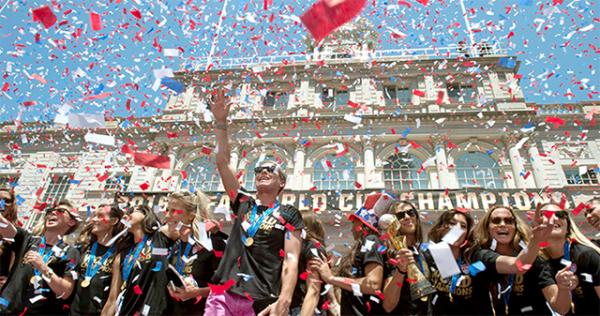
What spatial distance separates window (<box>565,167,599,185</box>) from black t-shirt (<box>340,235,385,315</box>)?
726 inches

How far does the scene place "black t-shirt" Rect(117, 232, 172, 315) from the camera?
364 centimetres

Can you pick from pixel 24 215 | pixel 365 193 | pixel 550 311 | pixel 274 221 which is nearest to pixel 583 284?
pixel 550 311

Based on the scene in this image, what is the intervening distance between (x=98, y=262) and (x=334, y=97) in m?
19.0

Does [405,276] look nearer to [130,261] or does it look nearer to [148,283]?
[148,283]

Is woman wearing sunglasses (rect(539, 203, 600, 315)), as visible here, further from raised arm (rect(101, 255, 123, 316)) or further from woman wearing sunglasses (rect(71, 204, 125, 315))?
woman wearing sunglasses (rect(71, 204, 125, 315))

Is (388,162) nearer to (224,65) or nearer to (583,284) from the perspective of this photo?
(224,65)

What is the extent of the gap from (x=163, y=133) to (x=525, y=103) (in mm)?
20234

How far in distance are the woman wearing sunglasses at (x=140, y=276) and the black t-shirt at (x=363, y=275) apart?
1.86 m

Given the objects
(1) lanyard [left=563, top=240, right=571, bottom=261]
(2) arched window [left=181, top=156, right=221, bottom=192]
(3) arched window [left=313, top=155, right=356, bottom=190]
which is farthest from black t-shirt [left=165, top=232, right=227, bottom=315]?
(2) arched window [left=181, top=156, right=221, bottom=192]

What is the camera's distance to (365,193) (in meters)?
15.6

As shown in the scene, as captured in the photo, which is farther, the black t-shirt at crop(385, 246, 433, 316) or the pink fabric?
the black t-shirt at crop(385, 246, 433, 316)

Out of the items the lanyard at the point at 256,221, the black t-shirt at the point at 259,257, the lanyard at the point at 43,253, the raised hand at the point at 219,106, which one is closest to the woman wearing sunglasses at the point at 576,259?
the black t-shirt at the point at 259,257

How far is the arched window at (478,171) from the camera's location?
57.9ft

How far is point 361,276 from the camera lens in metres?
3.81
